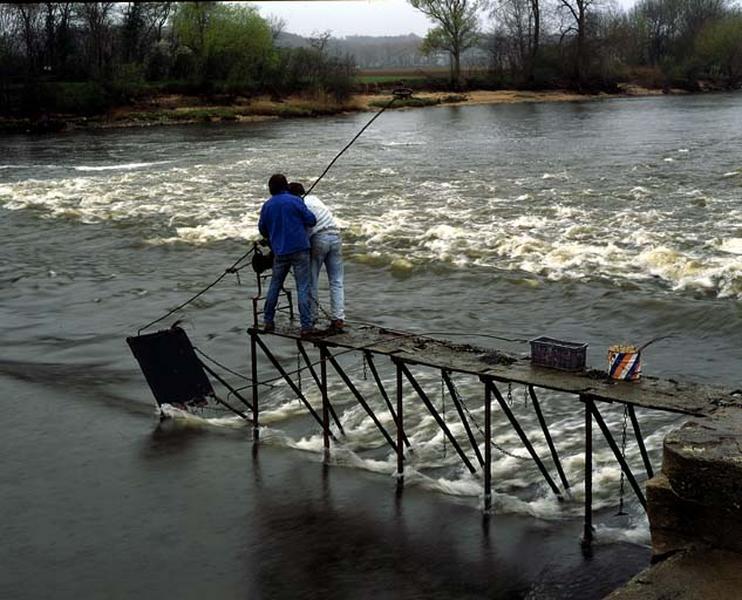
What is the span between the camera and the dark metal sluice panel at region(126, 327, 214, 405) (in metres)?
11.9

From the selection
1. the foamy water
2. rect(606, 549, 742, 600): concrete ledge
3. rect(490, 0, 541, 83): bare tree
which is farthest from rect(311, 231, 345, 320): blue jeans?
rect(490, 0, 541, 83): bare tree

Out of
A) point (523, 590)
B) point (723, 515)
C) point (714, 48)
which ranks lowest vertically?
point (523, 590)

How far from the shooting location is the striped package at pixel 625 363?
7.97 meters

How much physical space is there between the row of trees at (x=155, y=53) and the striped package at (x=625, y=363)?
6515 cm

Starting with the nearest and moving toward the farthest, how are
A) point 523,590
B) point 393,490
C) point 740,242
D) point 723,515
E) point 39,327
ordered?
point 723,515 → point 523,590 → point 393,490 → point 39,327 → point 740,242

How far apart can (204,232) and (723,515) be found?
19312mm

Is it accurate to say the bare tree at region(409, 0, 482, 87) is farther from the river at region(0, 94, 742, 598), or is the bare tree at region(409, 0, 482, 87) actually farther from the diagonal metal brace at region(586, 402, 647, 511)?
the diagonal metal brace at region(586, 402, 647, 511)

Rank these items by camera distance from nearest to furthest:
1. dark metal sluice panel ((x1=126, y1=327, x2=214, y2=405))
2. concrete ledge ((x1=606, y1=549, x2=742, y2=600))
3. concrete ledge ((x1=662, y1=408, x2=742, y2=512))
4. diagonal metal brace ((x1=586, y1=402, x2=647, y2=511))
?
concrete ledge ((x1=606, y1=549, x2=742, y2=600)), concrete ledge ((x1=662, y1=408, x2=742, y2=512)), diagonal metal brace ((x1=586, y1=402, x2=647, y2=511)), dark metal sluice panel ((x1=126, y1=327, x2=214, y2=405))

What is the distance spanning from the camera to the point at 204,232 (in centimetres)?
2436

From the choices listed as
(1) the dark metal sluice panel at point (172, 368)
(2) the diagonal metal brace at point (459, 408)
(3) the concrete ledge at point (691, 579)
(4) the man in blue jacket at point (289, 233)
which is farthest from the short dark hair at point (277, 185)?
(3) the concrete ledge at point (691, 579)

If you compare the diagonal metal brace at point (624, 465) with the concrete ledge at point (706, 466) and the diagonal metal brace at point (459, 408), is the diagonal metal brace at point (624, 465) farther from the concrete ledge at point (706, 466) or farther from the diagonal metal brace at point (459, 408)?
the concrete ledge at point (706, 466)

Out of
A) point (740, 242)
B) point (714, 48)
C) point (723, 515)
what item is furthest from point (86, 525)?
point (714, 48)

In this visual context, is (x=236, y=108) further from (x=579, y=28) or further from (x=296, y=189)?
(x=296, y=189)

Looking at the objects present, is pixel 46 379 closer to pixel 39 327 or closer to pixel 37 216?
pixel 39 327
